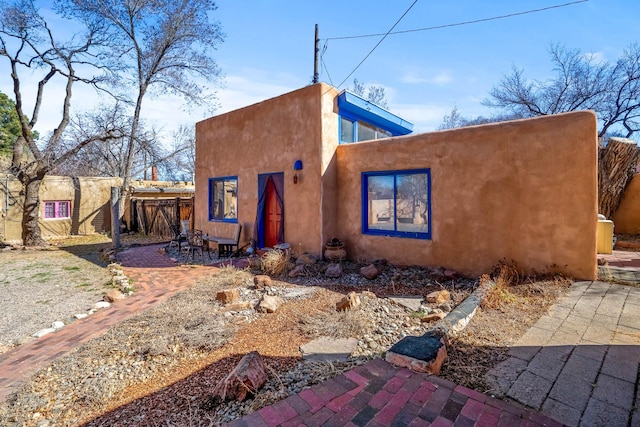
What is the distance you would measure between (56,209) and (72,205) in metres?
0.61

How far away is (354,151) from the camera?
7414mm

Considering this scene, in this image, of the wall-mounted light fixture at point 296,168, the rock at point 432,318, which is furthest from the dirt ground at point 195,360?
the wall-mounted light fixture at point 296,168

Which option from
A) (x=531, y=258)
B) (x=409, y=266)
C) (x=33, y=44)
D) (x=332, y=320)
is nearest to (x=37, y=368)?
(x=332, y=320)

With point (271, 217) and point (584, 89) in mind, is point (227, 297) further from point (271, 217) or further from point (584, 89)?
point (584, 89)

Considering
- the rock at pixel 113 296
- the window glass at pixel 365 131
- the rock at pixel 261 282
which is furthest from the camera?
the window glass at pixel 365 131

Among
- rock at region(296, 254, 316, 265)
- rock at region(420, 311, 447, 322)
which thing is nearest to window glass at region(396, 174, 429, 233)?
rock at region(296, 254, 316, 265)

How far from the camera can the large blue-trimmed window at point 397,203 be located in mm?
6539

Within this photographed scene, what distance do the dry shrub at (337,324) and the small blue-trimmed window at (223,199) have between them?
613cm

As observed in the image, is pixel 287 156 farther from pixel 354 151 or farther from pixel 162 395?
pixel 162 395

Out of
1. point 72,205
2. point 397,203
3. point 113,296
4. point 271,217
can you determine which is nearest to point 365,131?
point 397,203

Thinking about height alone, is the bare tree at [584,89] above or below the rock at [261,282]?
above

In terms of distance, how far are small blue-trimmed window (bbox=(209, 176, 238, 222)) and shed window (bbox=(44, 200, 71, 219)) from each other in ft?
30.3

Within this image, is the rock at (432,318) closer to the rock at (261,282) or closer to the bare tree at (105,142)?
the rock at (261,282)

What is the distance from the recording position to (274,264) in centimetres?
680
